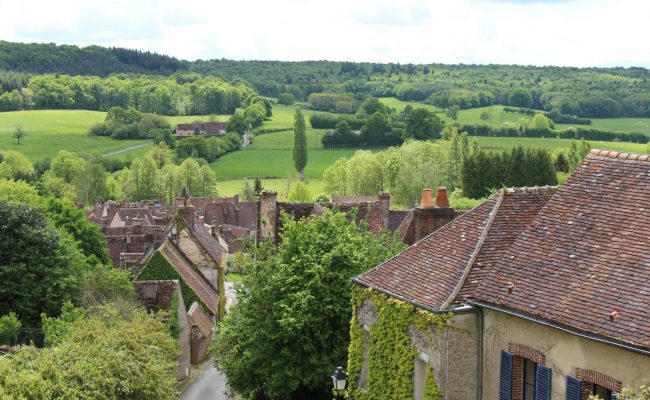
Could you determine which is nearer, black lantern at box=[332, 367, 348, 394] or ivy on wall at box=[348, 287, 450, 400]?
ivy on wall at box=[348, 287, 450, 400]

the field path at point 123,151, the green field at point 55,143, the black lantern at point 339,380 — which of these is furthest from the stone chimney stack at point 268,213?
the field path at point 123,151

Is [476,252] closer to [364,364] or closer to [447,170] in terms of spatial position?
[364,364]

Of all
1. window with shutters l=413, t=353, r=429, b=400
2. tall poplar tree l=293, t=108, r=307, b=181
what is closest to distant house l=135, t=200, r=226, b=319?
window with shutters l=413, t=353, r=429, b=400

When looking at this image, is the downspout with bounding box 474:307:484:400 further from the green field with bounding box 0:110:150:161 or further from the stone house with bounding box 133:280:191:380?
the green field with bounding box 0:110:150:161

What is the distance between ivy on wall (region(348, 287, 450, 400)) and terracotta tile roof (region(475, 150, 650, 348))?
6.44ft

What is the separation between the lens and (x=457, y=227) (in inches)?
903

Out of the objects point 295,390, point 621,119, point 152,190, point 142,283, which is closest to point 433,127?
point 621,119

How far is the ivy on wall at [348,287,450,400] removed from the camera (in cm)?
2070

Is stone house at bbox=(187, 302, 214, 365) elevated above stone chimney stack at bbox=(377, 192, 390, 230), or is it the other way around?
stone chimney stack at bbox=(377, 192, 390, 230)

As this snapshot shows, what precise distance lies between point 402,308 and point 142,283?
1133 inches

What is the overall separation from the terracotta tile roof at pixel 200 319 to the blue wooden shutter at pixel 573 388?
117 feet

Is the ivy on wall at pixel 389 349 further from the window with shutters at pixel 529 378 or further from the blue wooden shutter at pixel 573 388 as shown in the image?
the blue wooden shutter at pixel 573 388

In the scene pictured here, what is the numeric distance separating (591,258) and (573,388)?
2.53 m

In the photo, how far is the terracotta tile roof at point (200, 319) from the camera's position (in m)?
52.1
